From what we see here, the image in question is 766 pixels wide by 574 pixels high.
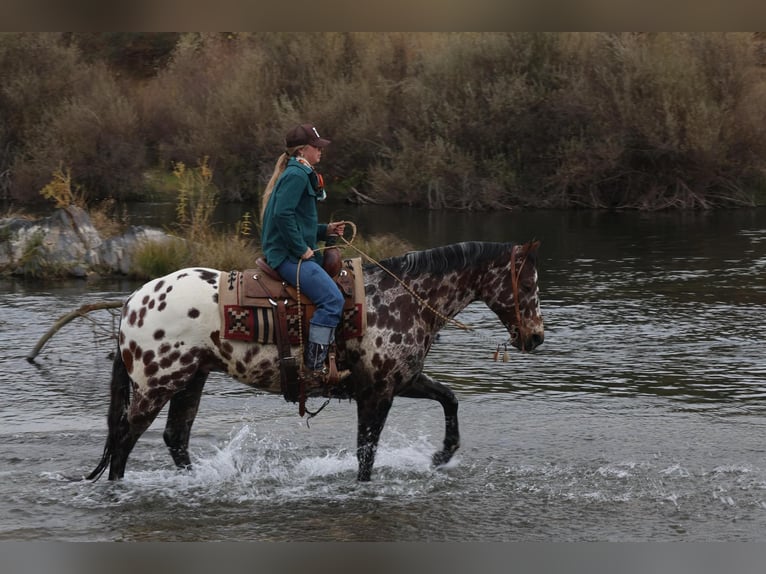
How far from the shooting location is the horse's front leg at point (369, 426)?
795cm

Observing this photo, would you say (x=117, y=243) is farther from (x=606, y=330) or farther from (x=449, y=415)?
(x=449, y=415)

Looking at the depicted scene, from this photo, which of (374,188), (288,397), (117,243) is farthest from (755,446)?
(374,188)

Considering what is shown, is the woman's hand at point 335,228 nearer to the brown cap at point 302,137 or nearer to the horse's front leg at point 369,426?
the brown cap at point 302,137

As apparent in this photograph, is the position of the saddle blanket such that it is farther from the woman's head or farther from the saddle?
the woman's head

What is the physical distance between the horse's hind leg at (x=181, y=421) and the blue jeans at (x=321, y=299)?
3.63 ft

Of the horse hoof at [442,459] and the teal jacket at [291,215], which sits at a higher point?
the teal jacket at [291,215]

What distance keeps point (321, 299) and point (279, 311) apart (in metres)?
0.33

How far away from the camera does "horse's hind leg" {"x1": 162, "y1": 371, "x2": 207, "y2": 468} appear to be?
26.6 feet

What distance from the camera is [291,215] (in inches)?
294

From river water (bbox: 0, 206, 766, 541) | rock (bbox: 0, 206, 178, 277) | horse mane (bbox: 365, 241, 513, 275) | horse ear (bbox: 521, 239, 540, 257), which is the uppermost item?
horse ear (bbox: 521, 239, 540, 257)

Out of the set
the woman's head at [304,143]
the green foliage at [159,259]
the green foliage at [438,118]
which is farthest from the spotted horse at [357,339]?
the green foliage at [438,118]

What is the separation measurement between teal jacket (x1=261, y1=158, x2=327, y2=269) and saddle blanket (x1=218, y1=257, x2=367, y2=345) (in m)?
0.21

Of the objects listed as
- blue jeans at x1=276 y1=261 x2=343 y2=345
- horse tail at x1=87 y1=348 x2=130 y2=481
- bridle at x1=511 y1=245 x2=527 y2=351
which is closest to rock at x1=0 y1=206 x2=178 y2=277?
horse tail at x1=87 y1=348 x2=130 y2=481

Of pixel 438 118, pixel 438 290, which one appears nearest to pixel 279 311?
pixel 438 290
